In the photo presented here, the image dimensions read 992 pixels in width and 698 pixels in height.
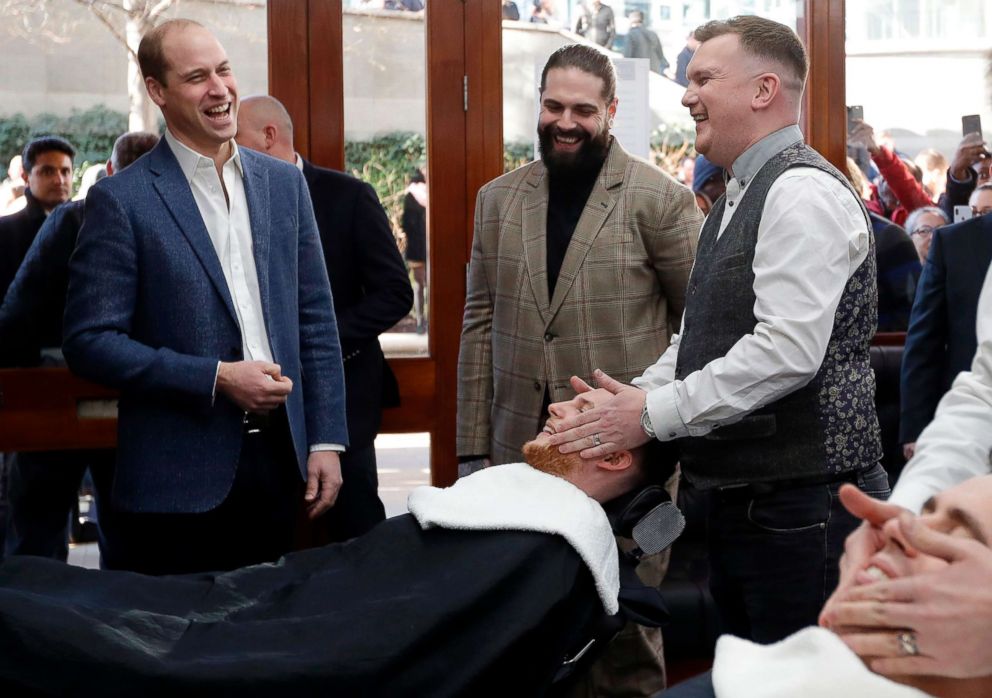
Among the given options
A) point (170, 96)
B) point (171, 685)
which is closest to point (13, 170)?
point (170, 96)

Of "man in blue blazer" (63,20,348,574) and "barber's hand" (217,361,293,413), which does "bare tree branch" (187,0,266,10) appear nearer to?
"man in blue blazer" (63,20,348,574)

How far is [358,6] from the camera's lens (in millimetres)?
3654

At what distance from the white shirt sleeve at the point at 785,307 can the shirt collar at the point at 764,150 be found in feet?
0.36

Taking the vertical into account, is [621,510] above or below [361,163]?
below

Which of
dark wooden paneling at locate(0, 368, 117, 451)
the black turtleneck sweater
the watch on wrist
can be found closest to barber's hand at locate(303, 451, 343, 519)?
the black turtleneck sweater

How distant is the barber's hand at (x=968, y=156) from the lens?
165 inches

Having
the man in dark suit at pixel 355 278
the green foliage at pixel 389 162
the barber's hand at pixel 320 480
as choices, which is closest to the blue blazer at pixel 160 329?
the barber's hand at pixel 320 480

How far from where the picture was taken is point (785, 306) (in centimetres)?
199

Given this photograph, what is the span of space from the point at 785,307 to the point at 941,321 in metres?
1.54

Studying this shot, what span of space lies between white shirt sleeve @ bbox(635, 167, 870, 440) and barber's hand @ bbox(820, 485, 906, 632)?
0.76 metres

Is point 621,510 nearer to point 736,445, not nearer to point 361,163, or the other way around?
point 736,445

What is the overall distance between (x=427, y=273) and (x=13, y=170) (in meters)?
1.24

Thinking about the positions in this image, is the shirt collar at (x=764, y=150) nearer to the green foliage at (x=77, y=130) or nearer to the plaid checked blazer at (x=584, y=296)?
the plaid checked blazer at (x=584, y=296)

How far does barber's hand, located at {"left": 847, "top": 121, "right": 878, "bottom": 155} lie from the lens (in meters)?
4.10
